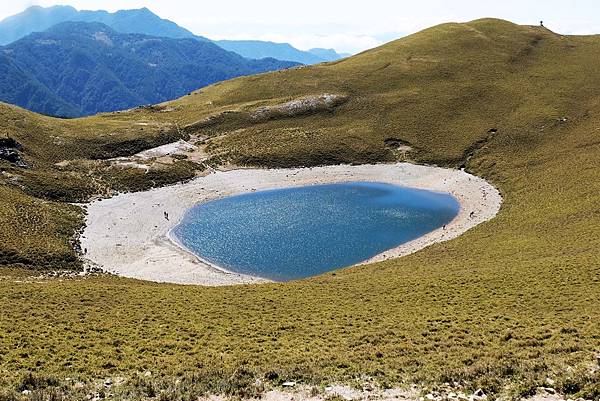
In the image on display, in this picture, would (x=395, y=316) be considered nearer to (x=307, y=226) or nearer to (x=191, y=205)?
(x=307, y=226)

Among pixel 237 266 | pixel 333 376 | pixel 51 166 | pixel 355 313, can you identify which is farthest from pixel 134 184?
pixel 333 376

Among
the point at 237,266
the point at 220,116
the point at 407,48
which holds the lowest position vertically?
the point at 237,266

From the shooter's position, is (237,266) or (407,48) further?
(407,48)

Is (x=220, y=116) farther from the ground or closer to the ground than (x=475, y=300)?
farther from the ground

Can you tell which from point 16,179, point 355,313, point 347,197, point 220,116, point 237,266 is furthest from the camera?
point 220,116

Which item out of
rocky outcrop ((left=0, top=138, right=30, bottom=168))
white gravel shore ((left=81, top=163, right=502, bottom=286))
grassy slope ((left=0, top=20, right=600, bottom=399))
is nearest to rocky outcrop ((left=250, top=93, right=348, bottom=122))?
white gravel shore ((left=81, top=163, right=502, bottom=286))

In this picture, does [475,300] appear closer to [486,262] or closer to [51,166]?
[486,262]

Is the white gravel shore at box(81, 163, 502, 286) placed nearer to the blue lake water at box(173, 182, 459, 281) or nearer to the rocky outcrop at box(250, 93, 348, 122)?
the blue lake water at box(173, 182, 459, 281)
